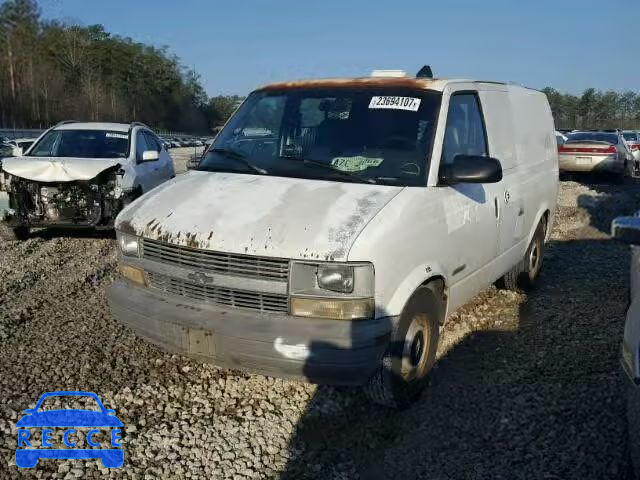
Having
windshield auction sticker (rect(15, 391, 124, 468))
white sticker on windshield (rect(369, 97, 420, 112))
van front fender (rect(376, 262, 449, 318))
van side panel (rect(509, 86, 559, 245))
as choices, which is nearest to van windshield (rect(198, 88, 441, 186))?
white sticker on windshield (rect(369, 97, 420, 112))

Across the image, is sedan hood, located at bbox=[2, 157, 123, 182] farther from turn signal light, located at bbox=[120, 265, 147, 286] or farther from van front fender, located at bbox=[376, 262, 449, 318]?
van front fender, located at bbox=[376, 262, 449, 318]

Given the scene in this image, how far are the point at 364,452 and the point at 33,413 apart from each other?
202 centimetres

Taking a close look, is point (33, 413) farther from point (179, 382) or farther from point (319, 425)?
point (319, 425)

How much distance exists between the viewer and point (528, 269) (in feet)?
20.7

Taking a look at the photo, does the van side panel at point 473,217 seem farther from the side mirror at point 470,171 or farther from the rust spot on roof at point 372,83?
the rust spot on roof at point 372,83

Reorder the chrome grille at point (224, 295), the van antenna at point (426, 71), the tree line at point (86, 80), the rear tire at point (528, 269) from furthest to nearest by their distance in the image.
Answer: the tree line at point (86, 80) < the rear tire at point (528, 269) < the van antenna at point (426, 71) < the chrome grille at point (224, 295)

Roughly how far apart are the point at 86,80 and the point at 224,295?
79325 millimetres

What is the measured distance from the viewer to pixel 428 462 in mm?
3312

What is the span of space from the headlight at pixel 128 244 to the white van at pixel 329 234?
0.01 meters

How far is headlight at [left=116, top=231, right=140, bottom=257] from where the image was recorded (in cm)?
385

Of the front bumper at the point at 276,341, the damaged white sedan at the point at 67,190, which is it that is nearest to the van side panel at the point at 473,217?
the front bumper at the point at 276,341

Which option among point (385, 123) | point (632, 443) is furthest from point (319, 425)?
point (385, 123)

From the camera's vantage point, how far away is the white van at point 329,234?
10.7ft

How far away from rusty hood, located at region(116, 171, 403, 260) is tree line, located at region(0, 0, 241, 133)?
5601cm
